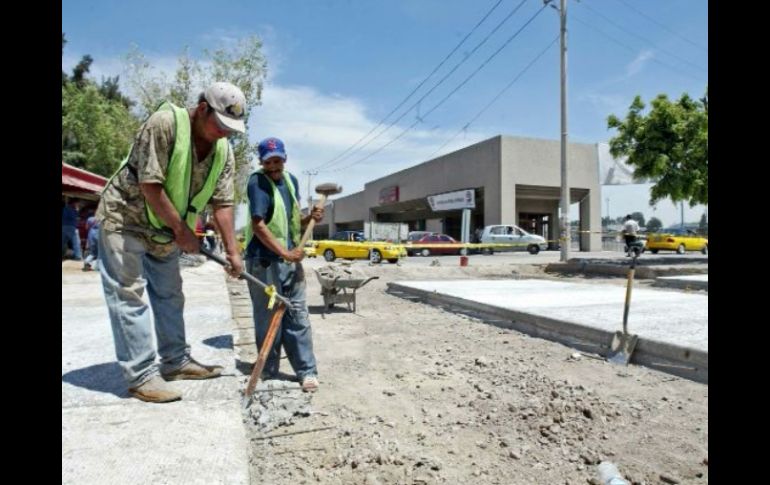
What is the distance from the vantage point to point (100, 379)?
10.1 ft

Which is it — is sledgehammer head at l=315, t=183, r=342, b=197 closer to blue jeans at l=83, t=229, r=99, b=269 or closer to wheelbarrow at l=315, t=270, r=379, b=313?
wheelbarrow at l=315, t=270, r=379, b=313

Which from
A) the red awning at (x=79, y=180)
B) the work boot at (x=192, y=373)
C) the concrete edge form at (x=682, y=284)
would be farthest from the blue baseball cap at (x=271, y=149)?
the red awning at (x=79, y=180)

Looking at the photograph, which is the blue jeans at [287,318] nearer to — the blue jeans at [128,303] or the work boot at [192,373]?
the work boot at [192,373]

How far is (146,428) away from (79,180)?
1399 cm

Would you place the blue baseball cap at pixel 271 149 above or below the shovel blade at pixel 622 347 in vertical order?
above

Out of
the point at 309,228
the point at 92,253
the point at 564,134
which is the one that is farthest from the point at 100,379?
the point at 564,134

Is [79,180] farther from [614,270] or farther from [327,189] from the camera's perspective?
[614,270]

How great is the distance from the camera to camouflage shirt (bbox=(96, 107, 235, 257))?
262 cm

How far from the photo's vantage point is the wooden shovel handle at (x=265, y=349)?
296 cm

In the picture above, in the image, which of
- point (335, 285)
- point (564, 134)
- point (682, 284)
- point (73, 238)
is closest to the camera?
point (335, 285)

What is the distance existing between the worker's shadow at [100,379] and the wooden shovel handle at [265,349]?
67 centimetres

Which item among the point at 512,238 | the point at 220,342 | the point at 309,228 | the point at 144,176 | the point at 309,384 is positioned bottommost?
the point at 309,384

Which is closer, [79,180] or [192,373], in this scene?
[192,373]
